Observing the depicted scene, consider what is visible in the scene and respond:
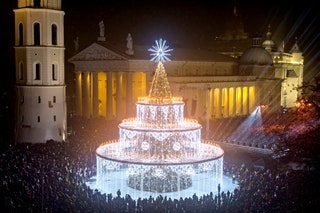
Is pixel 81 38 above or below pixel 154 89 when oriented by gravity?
above

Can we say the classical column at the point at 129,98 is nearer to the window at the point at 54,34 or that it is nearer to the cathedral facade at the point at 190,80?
the cathedral facade at the point at 190,80

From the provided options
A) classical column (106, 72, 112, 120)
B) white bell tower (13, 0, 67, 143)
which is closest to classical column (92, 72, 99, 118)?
classical column (106, 72, 112, 120)

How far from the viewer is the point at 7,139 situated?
122 feet

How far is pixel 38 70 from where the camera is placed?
35375 mm

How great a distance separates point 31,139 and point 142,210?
18592 millimetres

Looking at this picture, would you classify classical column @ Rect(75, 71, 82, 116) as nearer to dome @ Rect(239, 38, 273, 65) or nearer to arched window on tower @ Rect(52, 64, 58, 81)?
arched window on tower @ Rect(52, 64, 58, 81)

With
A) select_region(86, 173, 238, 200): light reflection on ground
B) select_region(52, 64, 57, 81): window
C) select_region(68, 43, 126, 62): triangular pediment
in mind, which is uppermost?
select_region(68, 43, 126, 62): triangular pediment

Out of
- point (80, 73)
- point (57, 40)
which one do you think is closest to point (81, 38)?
point (80, 73)

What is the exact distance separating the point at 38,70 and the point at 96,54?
14.0m

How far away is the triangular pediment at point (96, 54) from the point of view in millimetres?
47656

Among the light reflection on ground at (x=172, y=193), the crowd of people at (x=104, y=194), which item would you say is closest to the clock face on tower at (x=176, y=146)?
the light reflection on ground at (x=172, y=193)

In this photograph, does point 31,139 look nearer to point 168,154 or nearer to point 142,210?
point 168,154

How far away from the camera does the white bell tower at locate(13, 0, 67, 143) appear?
Answer: 115 feet

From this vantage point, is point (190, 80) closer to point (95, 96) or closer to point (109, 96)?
point (109, 96)
